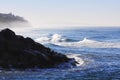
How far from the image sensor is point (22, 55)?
40.8m

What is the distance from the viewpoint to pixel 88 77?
34469mm

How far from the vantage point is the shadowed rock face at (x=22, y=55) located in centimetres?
3984

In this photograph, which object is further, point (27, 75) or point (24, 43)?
point (24, 43)

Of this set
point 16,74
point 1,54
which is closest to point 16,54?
point 1,54

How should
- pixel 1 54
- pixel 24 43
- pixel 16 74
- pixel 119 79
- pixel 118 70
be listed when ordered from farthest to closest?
pixel 24 43 < pixel 1 54 < pixel 118 70 < pixel 16 74 < pixel 119 79

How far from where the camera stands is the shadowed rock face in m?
39.8

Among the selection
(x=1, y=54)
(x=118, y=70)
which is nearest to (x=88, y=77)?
(x=118, y=70)

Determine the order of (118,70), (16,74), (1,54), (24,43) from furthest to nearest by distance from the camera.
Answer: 1. (24,43)
2. (1,54)
3. (118,70)
4. (16,74)

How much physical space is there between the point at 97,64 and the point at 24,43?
304 inches

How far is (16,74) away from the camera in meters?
35.7

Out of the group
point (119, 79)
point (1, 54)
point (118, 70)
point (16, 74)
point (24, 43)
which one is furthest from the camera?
point (24, 43)

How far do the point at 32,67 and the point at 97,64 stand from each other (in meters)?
6.92

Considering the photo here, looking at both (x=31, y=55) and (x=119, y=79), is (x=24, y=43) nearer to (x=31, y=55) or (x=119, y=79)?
(x=31, y=55)

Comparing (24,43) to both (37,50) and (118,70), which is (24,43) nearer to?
(37,50)
